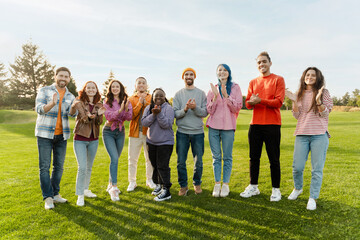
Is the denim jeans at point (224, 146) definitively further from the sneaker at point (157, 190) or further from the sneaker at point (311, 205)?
the sneaker at point (311, 205)

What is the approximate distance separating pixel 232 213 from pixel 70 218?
8.55ft

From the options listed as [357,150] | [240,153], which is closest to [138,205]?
[240,153]

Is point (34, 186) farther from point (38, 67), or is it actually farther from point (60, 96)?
point (38, 67)

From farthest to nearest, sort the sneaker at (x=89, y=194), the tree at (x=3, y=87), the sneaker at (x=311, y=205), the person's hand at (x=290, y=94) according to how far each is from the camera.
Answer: the tree at (x=3, y=87) < the sneaker at (x=89, y=194) < the person's hand at (x=290, y=94) < the sneaker at (x=311, y=205)

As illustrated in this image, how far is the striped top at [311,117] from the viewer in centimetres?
399

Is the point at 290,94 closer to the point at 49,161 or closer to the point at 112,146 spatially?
the point at 112,146

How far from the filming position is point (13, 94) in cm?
4816

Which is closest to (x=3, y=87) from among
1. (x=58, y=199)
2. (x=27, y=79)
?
(x=27, y=79)

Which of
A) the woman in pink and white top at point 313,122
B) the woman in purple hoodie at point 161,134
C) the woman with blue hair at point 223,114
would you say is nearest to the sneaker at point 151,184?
the woman in purple hoodie at point 161,134

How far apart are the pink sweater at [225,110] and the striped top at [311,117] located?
1101 mm

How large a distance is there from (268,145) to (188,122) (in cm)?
155

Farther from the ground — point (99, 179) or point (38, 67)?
point (38, 67)

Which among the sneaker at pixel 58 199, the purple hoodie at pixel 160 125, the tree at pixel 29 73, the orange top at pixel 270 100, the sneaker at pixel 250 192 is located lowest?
the sneaker at pixel 58 199

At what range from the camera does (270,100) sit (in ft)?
13.6
